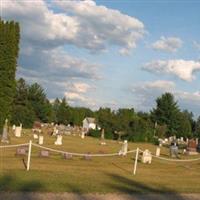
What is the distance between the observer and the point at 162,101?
114 metres

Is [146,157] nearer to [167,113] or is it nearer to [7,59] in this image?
[7,59]

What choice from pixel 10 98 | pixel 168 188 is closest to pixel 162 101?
pixel 10 98

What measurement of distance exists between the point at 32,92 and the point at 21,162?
80773 millimetres

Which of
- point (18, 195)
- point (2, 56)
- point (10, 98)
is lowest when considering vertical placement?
point (18, 195)

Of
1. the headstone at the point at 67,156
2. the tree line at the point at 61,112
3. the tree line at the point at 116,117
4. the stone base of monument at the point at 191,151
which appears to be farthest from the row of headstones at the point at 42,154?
the tree line at the point at 116,117

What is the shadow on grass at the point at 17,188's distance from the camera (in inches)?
560

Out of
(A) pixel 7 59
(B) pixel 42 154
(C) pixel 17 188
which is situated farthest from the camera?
(A) pixel 7 59

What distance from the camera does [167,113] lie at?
371 feet

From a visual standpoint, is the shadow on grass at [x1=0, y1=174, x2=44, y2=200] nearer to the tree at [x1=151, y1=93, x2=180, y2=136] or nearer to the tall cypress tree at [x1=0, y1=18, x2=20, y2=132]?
the tall cypress tree at [x1=0, y1=18, x2=20, y2=132]

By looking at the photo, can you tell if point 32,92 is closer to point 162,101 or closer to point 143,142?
point 162,101

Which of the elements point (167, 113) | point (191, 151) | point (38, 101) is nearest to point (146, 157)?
→ point (191, 151)

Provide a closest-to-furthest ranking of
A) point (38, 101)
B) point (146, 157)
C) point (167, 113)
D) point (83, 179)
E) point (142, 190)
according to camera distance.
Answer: point (142, 190), point (83, 179), point (146, 157), point (38, 101), point (167, 113)

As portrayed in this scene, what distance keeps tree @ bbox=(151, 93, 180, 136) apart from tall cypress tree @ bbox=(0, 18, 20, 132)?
72527 mm

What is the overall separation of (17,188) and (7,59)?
27027mm
